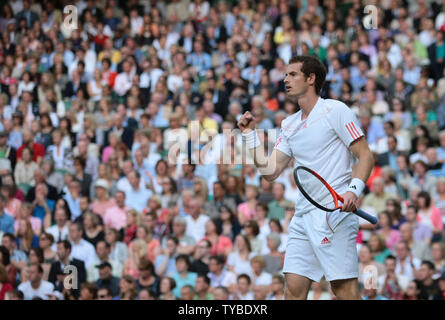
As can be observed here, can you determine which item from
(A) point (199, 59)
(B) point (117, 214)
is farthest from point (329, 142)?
(A) point (199, 59)

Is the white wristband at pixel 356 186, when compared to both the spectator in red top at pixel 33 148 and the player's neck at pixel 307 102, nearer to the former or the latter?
the player's neck at pixel 307 102

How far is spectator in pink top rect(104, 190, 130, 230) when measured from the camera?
35.1ft

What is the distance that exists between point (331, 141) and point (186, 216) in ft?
18.2

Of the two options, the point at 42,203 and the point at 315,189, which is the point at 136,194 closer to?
the point at 42,203

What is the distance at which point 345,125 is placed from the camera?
522cm

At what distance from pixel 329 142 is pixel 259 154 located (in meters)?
0.49

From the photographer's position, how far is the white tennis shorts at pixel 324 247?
205 inches

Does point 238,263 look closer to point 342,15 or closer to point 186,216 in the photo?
point 186,216

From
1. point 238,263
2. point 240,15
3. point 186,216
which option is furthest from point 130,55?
point 238,263

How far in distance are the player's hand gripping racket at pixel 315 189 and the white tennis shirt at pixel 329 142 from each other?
0.06 m

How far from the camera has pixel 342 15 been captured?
1527 cm

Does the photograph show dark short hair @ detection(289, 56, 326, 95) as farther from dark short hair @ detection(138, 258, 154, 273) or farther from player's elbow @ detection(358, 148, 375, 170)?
dark short hair @ detection(138, 258, 154, 273)

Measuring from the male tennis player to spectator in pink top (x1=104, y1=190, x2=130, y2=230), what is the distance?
540 centimetres

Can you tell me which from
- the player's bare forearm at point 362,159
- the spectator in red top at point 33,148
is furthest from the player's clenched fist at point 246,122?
the spectator in red top at point 33,148
